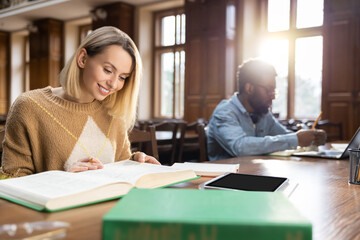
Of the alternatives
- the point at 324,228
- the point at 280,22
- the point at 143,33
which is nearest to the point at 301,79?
the point at 280,22

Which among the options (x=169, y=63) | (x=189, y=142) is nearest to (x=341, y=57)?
(x=189, y=142)

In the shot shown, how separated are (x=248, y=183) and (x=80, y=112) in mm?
887

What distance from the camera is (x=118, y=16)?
8.84m

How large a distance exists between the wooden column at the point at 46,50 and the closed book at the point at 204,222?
10895 mm

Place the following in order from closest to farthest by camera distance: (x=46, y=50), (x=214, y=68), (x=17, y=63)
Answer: (x=214, y=68), (x=46, y=50), (x=17, y=63)

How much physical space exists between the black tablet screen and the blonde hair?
0.74 meters

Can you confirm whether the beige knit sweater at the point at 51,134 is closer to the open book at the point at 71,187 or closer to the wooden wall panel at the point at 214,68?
the open book at the point at 71,187

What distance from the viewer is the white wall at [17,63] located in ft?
40.8

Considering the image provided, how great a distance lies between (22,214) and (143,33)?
8.72 m

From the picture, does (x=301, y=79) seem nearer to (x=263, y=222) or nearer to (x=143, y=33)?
(x=143, y=33)

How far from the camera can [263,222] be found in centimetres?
55

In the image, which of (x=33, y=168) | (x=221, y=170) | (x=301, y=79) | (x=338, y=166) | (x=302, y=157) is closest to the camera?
(x=221, y=170)

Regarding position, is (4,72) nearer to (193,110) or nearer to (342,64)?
(193,110)

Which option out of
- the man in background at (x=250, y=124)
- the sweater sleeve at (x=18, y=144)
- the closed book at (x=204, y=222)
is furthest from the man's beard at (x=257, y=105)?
the closed book at (x=204, y=222)
